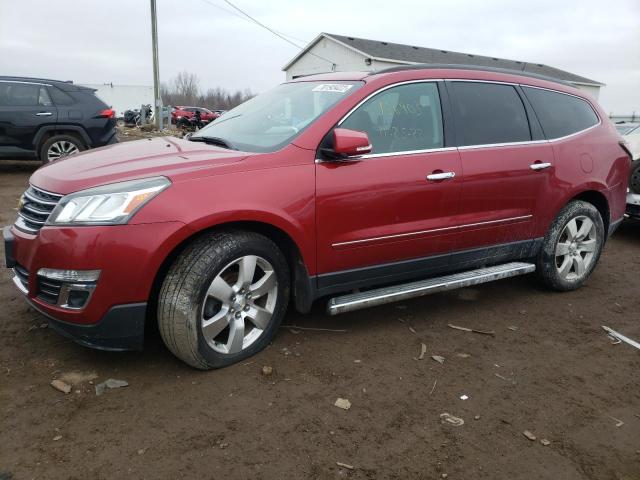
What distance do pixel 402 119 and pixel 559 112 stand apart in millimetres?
1706

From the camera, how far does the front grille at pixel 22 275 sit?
2.74 metres

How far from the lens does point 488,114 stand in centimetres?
380

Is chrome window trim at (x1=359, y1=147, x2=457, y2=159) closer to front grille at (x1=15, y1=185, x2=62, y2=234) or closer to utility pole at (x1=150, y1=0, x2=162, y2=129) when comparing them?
front grille at (x1=15, y1=185, x2=62, y2=234)

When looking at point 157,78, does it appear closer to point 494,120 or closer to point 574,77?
point 494,120

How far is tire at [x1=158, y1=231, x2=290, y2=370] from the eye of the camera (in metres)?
2.67

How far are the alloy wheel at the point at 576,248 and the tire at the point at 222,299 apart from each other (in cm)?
259

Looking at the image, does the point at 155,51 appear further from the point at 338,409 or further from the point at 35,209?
the point at 338,409

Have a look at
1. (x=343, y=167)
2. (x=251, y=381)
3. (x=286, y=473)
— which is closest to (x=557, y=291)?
(x=343, y=167)

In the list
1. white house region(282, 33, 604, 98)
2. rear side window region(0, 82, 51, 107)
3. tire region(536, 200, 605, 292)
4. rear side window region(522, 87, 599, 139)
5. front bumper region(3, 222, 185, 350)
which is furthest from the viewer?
white house region(282, 33, 604, 98)

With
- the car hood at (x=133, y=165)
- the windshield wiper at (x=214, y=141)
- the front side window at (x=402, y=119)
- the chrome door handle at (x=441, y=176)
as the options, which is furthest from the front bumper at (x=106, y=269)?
the chrome door handle at (x=441, y=176)

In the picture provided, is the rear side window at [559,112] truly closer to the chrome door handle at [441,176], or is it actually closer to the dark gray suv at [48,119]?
the chrome door handle at [441,176]

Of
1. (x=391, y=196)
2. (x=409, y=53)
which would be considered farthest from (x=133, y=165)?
(x=409, y=53)

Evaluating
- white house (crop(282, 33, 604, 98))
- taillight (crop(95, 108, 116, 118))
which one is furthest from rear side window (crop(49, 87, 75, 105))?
white house (crop(282, 33, 604, 98))

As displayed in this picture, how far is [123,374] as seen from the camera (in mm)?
2854
